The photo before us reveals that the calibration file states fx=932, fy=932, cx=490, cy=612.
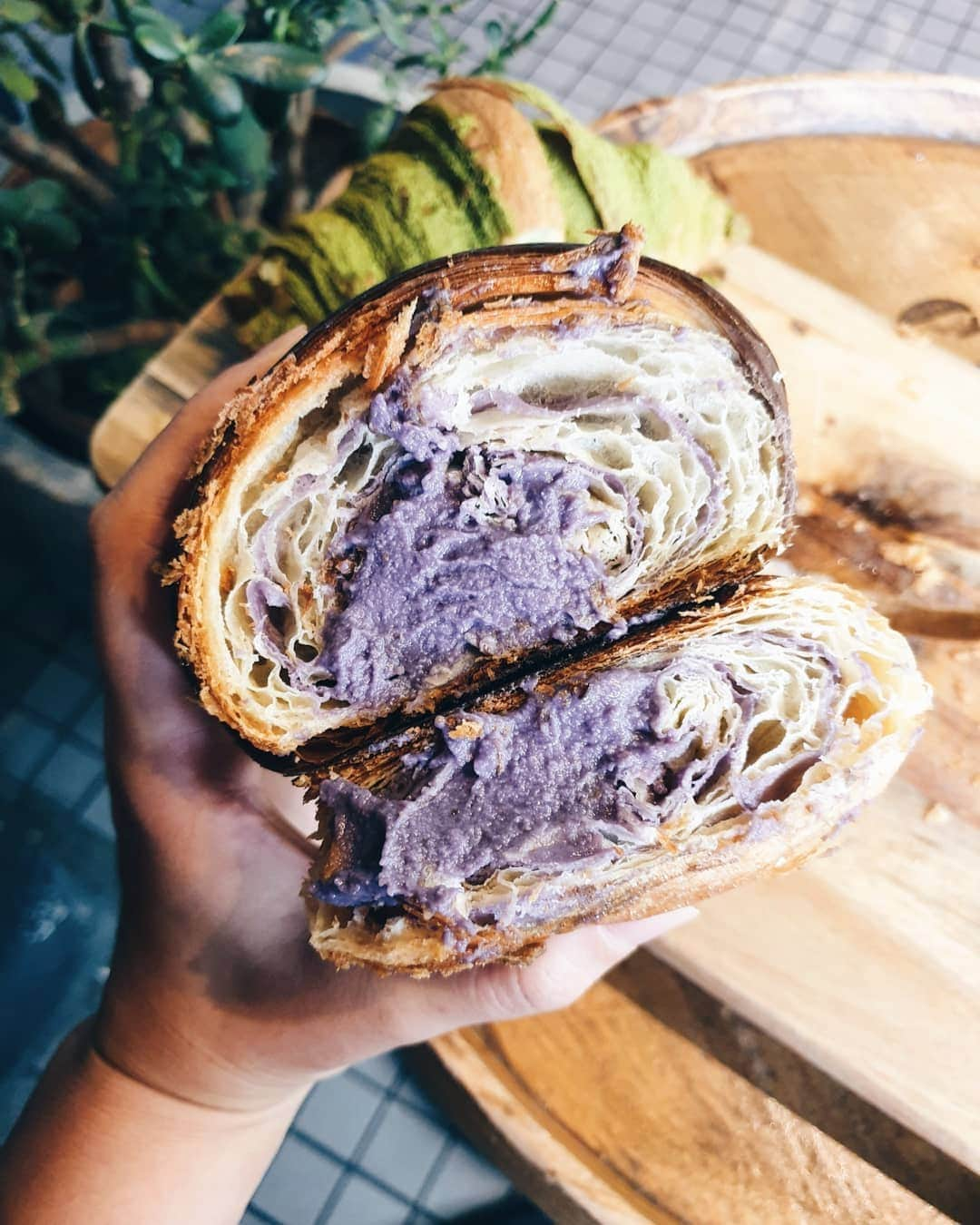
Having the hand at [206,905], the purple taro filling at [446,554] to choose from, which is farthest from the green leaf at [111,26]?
the purple taro filling at [446,554]

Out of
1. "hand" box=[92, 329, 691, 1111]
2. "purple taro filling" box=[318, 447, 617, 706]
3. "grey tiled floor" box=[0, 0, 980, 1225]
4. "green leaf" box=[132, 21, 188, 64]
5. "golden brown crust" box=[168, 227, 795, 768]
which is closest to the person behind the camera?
"golden brown crust" box=[168, 227, 795, 768]

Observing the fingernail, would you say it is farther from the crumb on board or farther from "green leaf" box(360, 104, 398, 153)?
"green leaf" box(360, 104, 398, 153)

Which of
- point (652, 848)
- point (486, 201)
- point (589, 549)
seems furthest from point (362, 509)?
point (486, 201)

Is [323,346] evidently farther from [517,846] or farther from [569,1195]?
[569,1195]

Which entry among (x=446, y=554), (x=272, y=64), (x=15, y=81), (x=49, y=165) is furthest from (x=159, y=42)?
(x=446, y=554)

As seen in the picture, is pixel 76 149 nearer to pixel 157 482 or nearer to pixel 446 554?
pixel 157 482

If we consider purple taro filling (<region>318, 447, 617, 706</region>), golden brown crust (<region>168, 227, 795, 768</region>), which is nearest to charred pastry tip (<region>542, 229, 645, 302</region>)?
golden brown crust (<region>168, 227, 795, 768</region>)
